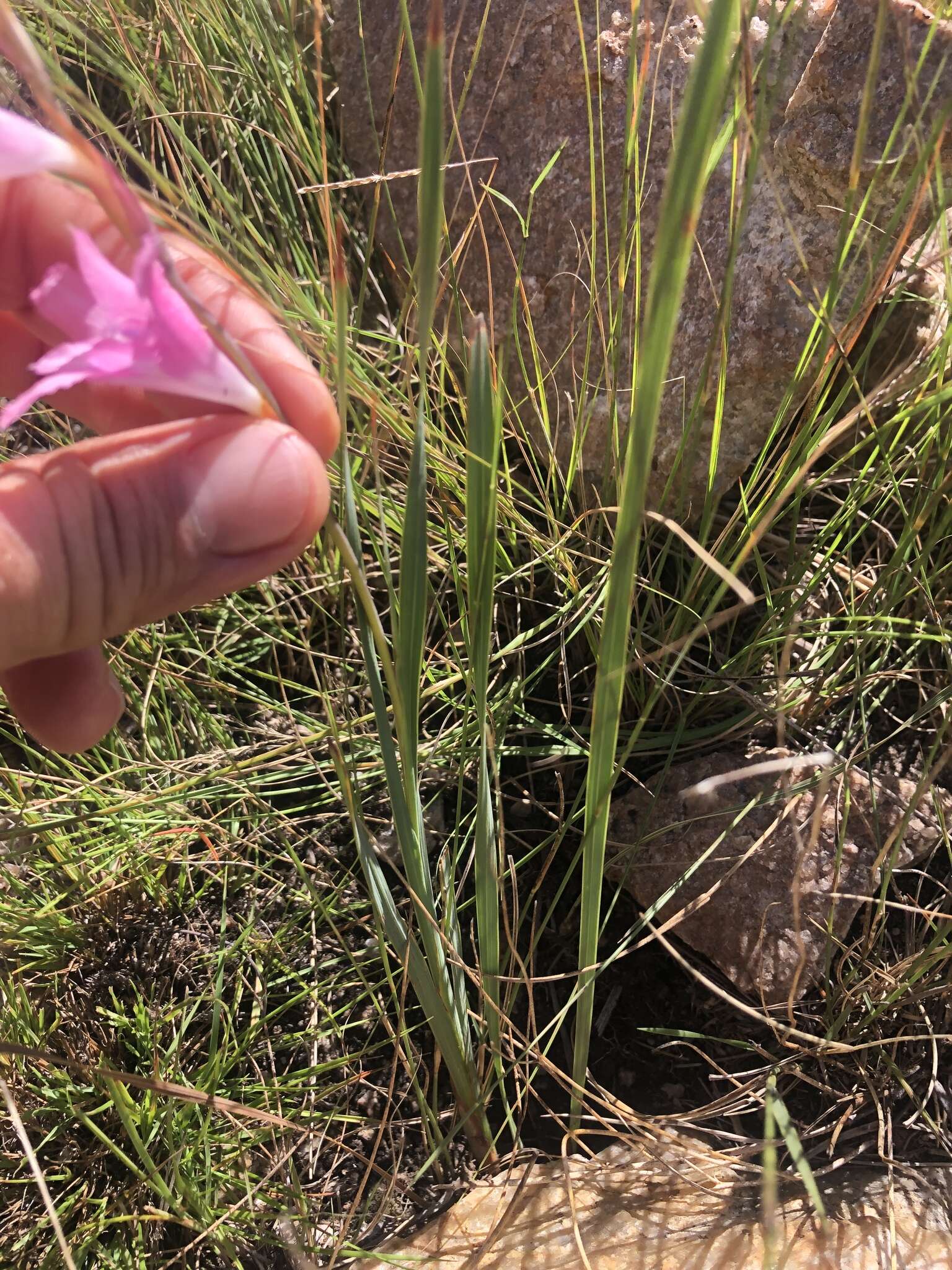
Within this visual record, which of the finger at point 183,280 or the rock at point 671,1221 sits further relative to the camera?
the rock at point 671,1221

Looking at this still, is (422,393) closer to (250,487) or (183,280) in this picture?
(250,487)

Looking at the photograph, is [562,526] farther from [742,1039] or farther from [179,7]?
[179,7]

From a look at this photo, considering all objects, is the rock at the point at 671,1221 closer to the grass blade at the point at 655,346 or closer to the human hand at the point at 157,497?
the grass blade at the point at 655,346

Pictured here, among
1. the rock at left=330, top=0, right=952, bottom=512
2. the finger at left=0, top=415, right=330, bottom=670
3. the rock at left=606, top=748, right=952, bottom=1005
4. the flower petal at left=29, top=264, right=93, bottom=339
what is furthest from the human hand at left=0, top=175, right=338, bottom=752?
the rock at left=606, top=748, right=952, bottom=1005

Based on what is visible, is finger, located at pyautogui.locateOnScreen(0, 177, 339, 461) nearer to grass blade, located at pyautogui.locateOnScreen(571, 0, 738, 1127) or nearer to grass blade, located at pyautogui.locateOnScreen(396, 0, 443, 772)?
grass blade, located at pyautogui.locateOnScreen(396, 0, 443, 772)

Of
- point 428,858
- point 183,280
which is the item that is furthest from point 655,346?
point 428,858

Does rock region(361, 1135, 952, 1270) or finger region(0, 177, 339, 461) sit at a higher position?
finger region(0, 177, 339, 461)

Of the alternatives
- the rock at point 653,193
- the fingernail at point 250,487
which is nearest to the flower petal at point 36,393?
the fingernail at point 250,487
